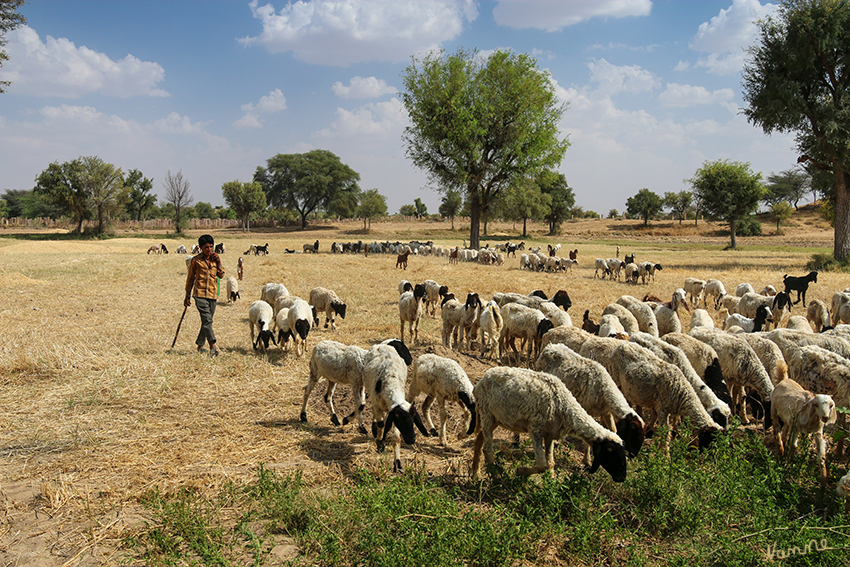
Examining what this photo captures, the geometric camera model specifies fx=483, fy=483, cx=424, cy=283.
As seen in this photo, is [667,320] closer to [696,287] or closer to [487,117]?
[696,287]

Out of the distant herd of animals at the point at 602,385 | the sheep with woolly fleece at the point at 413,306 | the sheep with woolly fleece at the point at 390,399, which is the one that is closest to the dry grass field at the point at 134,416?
the sheep with woolly fleece at the point at 390,399

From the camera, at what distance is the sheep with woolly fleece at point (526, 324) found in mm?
10195

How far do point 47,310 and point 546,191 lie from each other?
75.3m

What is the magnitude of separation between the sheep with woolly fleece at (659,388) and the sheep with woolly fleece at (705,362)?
999 millimetres

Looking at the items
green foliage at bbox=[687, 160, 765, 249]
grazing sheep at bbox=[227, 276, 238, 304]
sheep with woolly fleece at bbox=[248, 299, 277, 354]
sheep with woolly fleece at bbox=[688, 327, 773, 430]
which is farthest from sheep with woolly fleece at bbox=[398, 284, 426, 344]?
green foliage at bbox=[687, 160, 765, 249]

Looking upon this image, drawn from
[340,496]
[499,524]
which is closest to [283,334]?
Answer: [340,496]

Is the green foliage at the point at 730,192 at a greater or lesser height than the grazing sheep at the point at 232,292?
greater

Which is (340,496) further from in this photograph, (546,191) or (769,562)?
(546,191)

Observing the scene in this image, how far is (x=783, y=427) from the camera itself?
20.4ft

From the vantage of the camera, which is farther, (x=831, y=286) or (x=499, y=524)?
(x=831, y=286)

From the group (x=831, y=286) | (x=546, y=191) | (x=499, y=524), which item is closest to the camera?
(x=499, y=524)

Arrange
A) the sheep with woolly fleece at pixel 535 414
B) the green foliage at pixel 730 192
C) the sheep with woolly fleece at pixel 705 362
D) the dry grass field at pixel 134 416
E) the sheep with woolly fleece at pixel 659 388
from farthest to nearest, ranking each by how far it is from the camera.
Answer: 1. the green foliage at pixel 730 192
2. the sheep with woolly fleece at pixel 705 362
3. the sheep with woolly fleece at pixel 659 388
4. the sheep with woolly fleece at pixel 535 414
5. the dry grass field at pixel 134 416

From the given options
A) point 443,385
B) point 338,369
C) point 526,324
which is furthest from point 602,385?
point 526,324

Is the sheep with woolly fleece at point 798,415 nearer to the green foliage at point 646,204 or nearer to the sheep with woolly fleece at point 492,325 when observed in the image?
the sheep with woolly fleece at point 492,325
